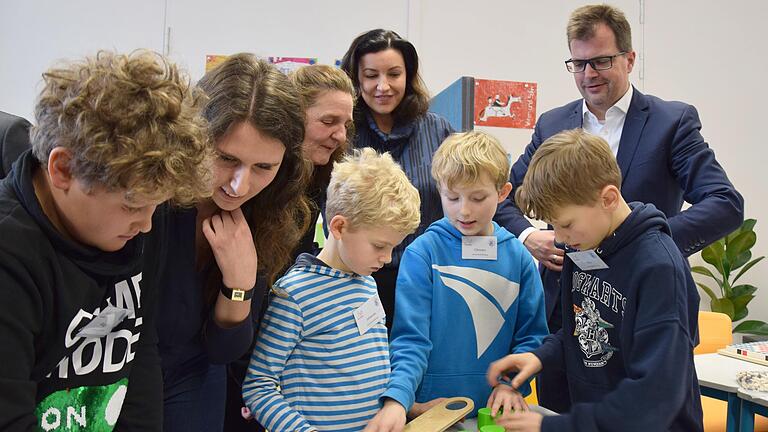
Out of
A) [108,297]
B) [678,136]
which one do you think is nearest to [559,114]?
[678,136]

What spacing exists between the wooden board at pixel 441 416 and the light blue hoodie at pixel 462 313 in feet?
0.56

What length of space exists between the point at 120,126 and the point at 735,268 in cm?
489

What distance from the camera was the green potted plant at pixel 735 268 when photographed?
455 cm

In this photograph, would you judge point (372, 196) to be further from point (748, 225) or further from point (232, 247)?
point (748, 225)

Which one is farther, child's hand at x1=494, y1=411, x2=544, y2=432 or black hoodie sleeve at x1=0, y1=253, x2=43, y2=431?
child's hand at x1=494, y1=411, x2=544, y2=432

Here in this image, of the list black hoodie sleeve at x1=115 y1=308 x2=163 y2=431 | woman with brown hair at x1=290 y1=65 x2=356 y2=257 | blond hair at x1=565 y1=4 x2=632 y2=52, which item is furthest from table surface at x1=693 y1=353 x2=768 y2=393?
black hoodie sleeve at x1=115 y1=308 x2=163 y2=431

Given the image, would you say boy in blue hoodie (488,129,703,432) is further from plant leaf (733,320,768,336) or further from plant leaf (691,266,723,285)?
plant leaf (733,320,768,336)

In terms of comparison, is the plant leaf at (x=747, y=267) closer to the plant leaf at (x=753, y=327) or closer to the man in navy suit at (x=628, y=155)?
the plant leaf at (x=753, y=327)

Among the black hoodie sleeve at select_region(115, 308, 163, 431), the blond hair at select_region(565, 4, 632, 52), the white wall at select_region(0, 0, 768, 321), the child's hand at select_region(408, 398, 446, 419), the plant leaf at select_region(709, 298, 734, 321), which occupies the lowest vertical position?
the plant leaf at select_region(709, 298, 734, 321)

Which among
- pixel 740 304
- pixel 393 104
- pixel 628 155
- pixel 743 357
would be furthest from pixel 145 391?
pixel 740 304

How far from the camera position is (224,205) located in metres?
1.16

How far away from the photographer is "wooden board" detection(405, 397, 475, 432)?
4.04 ft

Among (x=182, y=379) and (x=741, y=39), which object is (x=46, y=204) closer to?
(x=182, y=379)

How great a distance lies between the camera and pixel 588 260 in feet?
4.47
